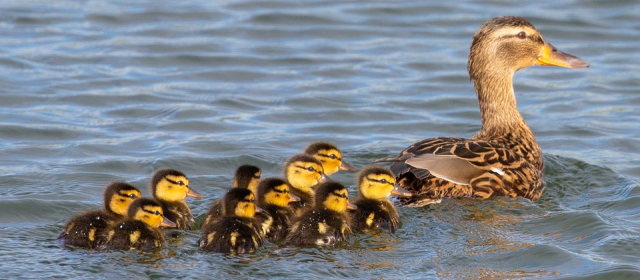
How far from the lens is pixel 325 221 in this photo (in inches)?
273

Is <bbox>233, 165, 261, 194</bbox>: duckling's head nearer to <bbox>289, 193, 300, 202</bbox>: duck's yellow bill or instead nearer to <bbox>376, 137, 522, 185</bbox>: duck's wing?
<bbox>289, 193, 300, 202</bbox>: duck's yellow bill

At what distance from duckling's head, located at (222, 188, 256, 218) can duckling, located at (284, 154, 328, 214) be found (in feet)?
2.46

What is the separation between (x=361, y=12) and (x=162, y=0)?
8.00 feet

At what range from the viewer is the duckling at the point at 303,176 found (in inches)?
303

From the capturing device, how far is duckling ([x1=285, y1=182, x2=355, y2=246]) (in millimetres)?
6883

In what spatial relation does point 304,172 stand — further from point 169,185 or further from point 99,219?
point 99,219

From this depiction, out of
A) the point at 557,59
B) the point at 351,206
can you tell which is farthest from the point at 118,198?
the point at 557,59

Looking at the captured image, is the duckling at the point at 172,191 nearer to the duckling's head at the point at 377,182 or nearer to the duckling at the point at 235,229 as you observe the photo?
the duckling at the point at 235,229

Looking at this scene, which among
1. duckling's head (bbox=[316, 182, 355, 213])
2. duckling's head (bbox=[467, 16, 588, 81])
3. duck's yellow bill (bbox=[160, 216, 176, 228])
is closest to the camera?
duck's yellow bill (bbox=[160, 216, 176, 228])

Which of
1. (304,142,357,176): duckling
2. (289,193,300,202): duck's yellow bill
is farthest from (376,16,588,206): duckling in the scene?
(289,193,300,202): duck's yellow bill

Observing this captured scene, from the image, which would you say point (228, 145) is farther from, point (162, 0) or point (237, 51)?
point (162, 0)

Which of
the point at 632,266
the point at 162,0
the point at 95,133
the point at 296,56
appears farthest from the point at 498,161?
the point at 162,0

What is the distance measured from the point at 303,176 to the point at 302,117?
328 centimetres

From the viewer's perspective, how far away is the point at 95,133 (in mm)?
10094
